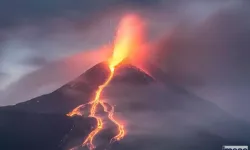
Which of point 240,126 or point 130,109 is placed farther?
point 130,109

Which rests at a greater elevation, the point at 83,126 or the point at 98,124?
the point at 98,124

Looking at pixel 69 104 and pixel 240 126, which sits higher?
pixel 69 104

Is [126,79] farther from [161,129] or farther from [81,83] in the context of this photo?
[161,129]

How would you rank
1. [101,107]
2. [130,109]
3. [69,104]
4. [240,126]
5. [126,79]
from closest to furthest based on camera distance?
[240,126] < [130,109] < [69,104] < [101,107] < [126,79]

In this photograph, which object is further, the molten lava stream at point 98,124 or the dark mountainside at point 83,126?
the molten lava stream at point 98,124

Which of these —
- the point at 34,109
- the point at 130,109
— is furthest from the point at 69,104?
the point at 130,109

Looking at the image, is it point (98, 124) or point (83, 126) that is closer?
point (83, 126)

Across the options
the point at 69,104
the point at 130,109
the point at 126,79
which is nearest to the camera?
the point at 130,109

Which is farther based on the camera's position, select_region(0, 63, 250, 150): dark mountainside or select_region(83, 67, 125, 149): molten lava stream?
select_region(83, 67, 125, 149): molten lava stream
